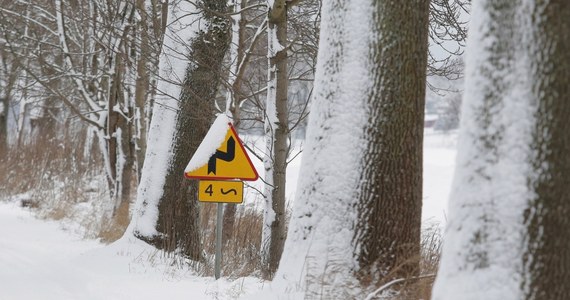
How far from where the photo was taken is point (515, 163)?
139 inches

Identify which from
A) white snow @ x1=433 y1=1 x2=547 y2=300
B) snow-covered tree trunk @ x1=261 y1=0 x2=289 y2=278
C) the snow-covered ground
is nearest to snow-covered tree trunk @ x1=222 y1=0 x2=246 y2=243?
snow-covered tree trunk @ x1=261 y1=0 x2=289 y2=278

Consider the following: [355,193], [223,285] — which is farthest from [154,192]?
[355,193]

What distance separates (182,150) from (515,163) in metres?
7.13

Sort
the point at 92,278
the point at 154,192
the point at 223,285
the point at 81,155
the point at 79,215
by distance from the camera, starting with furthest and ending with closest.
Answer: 1. the point at 81,155
2. the point at 79,215
3. the point at 154,192
4. the point at 92,278
5. the point at 223,285

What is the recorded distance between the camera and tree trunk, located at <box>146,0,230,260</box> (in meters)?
10.1

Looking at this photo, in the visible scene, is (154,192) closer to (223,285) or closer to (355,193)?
(223,285)

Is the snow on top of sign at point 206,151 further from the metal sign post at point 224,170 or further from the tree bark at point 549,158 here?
the tree bark at point 549,158

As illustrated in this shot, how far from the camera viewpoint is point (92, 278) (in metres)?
8.38

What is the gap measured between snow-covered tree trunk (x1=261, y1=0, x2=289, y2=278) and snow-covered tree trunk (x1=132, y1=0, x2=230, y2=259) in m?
1.22

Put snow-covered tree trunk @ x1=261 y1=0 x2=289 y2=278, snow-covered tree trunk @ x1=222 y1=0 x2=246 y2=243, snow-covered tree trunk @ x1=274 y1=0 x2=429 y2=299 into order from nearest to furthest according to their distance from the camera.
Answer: snow-covered tree trunk @ x1=274 y1=0 x2=429 y2=299, snow-covered tree trunk @ x1=261 y1=0 x2=289 y2=278, snow-covered tree trunk @ x1=222 y1=0 x2=246 y2=243

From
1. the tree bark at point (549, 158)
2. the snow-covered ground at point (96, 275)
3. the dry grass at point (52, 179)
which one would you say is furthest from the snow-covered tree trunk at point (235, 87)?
the tree bark at point (549, 158)

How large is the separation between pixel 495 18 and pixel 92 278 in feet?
20.1

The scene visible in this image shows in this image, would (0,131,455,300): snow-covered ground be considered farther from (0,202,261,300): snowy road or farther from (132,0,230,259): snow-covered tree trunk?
(132,0,230,259): snow-covered tree trunk

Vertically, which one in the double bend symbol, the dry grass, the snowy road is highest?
the double bend symbol
